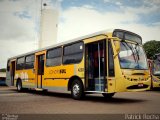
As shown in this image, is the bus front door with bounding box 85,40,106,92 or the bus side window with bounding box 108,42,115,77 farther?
the bus front door with bounding box 85,40,106,92

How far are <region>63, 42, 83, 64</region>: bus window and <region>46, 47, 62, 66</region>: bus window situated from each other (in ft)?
1.89

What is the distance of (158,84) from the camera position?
711 inches

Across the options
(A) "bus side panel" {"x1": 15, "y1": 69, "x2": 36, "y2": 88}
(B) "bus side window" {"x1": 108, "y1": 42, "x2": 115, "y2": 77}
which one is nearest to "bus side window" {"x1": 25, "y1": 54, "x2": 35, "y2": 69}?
(A) "bus side panel" {"x1": 15, "y1": 69, "x2": 36, "y2": 88}

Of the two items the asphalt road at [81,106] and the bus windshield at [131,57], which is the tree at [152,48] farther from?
the asphalt road at [81,106]

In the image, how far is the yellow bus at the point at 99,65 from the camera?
9836mm

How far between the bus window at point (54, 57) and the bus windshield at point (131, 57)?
13.6 ft

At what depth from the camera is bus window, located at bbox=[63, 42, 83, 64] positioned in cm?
1174

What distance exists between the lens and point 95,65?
36.4 ft

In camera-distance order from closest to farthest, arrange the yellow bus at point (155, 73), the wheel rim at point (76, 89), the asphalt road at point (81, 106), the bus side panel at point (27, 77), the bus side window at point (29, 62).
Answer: the asphalt road at point (81, 106)
the wheel rim at point (76, 89)
the bus side panel at point (27, 77)
the bus side window at point (29, 62)
the yellow bus at point (155, 73)

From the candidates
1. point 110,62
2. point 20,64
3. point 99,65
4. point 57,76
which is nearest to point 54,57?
point 57,76

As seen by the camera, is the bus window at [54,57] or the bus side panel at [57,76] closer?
the bus side panel at [57,76]

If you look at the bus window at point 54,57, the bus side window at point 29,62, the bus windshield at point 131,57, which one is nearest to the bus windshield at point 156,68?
the bus windshield at point 131,57

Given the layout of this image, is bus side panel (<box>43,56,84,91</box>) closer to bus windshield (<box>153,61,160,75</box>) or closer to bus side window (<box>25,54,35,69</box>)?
bus side window (<box>25,54,35,69</box>)

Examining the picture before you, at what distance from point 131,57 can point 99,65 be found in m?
1.37
